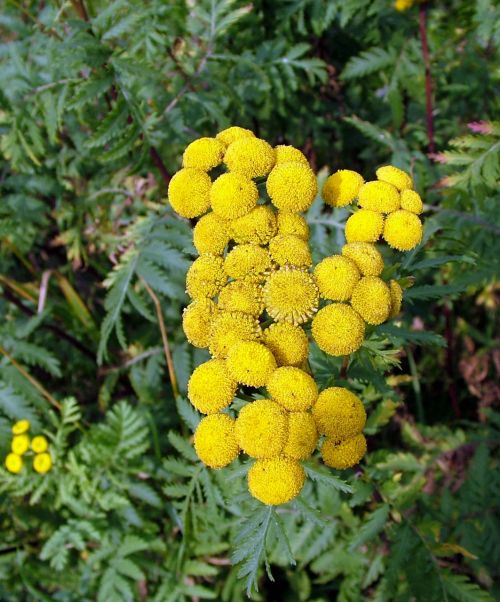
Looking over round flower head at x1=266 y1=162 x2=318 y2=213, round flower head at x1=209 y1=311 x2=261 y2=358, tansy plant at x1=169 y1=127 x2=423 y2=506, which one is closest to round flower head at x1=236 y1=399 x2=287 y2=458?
tansy plant at x1=169 y1=127 x2=423 y2=506

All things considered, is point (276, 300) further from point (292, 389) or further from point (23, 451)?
point (23, 451)

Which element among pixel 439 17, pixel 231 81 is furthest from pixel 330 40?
pixel 231 81

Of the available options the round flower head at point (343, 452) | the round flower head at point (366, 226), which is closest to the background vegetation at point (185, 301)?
the round flower head at point (343, 452)

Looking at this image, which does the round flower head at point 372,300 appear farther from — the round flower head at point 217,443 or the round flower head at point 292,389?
the round flower head at point 217,443

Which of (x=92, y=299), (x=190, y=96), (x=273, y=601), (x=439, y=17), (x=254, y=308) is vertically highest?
(x=190, y=96)

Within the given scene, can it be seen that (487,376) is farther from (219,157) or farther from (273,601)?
(219,157)
